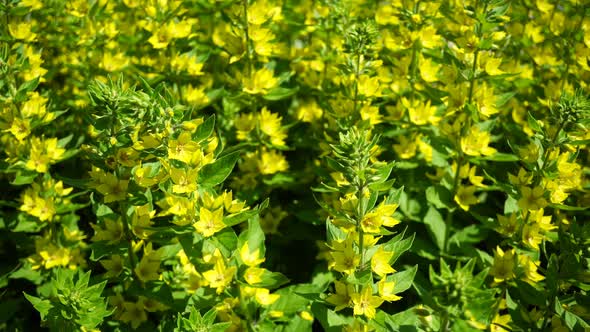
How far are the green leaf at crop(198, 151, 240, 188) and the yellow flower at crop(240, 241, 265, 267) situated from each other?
41 centimetres

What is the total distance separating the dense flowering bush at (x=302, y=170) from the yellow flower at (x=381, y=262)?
0.5 inches

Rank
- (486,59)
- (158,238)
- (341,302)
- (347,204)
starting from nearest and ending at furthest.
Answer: (347,204) → (341,302) → (158,238) → (486,59)

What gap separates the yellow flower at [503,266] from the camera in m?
3.35

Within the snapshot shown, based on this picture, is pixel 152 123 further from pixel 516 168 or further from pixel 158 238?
pixel 516 168

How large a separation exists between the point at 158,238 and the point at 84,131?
1.97 meters

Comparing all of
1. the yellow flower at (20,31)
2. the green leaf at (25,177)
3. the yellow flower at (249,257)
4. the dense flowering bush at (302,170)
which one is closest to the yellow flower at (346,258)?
the dense flowering bush at (302,170)

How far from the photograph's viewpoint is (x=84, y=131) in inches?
186

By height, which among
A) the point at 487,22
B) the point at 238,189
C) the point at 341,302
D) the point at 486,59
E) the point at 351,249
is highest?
the point at 487,22

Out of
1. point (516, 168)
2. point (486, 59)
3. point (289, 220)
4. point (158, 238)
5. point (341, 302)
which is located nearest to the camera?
point (341, 302)

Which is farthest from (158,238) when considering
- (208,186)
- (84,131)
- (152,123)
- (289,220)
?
(84,131)

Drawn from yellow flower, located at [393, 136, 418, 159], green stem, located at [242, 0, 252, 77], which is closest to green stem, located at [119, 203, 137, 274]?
green stem, located at [242, 0, 252, 77]

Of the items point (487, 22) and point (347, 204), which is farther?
point (487, 22)

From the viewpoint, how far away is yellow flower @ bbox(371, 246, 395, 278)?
272 centimetres

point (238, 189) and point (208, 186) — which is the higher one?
point (208, 186)
